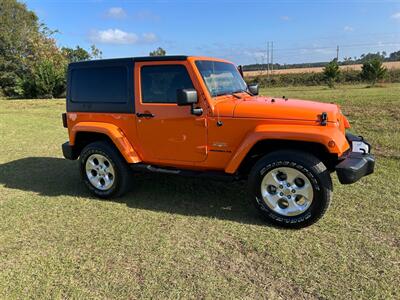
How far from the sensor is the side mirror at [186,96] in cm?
408

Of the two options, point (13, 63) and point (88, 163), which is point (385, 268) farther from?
A: point (13, 63)

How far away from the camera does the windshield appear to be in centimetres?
448

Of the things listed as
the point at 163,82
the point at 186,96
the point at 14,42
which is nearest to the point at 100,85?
the point at 163,82

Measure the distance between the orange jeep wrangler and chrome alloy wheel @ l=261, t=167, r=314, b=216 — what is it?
0.04 ft

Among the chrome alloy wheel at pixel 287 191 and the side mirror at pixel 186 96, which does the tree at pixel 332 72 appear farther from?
the side mirror at pixel 186 96

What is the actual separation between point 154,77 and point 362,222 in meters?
3.03

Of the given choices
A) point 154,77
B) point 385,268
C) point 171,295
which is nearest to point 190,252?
point 171,295

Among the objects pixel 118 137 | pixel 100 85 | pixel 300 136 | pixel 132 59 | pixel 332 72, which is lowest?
pixel 118 137

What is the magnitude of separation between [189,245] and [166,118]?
5.40 feet

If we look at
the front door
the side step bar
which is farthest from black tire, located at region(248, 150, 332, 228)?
the front door

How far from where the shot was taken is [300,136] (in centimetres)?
385

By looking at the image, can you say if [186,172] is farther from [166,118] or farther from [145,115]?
[145,115]

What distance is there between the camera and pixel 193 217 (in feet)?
14.6

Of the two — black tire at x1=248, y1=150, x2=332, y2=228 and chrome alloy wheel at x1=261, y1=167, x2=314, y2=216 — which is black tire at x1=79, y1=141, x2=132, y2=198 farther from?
chrome alloy wheel at x1=261, y1=167, x2=314, y2=216
